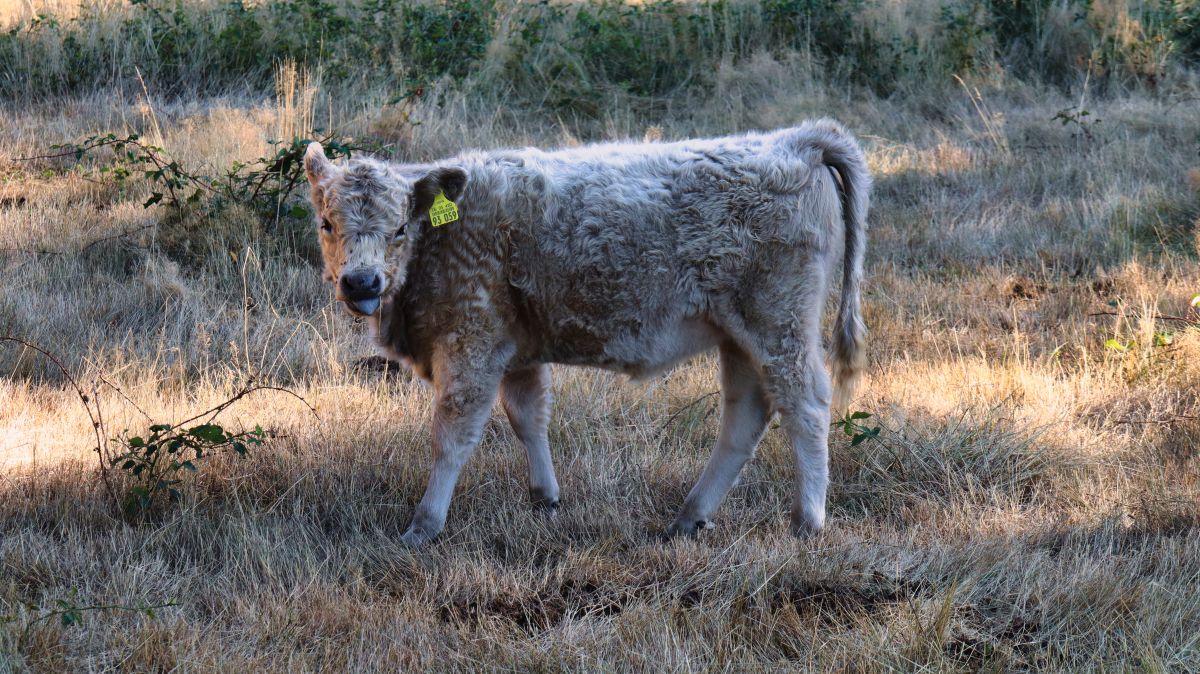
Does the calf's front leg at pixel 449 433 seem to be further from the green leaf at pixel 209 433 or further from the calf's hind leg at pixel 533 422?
the green leaf at pixel 209 433

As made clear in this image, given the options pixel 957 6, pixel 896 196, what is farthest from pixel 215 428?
pixel 957 6

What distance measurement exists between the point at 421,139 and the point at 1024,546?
7.18 metres

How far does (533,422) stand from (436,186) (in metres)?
1.35

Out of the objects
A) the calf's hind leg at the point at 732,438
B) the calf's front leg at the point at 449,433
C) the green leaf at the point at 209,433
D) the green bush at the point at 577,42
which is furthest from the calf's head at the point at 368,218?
the green bush at the point at 577,42

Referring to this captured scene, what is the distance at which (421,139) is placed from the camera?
1068cm

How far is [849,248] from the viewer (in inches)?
220

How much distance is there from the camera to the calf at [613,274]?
5.20 m

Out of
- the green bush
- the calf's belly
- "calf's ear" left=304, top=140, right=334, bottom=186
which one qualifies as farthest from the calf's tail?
the green bush

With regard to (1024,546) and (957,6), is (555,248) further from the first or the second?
(957,6)

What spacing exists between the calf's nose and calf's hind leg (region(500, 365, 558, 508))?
46.6 inches

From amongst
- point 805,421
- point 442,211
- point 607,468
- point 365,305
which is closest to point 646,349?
point 805,421

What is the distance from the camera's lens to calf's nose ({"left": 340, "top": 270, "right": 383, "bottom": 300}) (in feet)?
Answer: 15.7

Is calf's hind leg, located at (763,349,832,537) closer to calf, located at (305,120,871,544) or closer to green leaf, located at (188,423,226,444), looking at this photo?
calf, located at (305,120,871,544)

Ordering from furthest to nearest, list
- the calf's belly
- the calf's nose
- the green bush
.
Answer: the green bush, the calf's belly, the calf's nose
